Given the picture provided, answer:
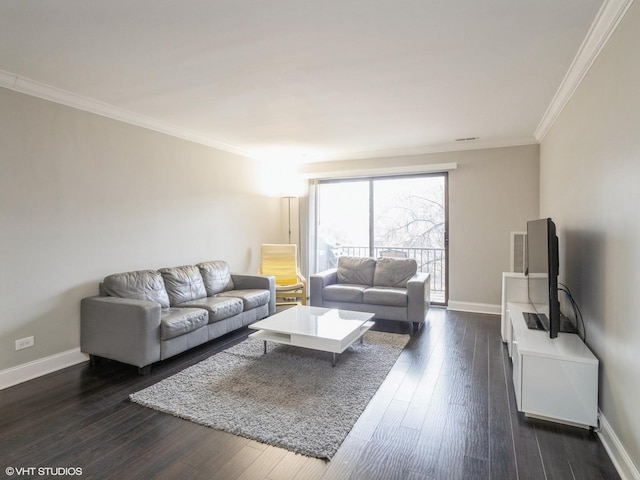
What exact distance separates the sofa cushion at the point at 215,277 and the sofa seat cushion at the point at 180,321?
2.53 ft

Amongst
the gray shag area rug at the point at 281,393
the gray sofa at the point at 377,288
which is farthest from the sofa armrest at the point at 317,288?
the gray shag area rug at the point at 281,393

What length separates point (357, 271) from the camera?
4.96m

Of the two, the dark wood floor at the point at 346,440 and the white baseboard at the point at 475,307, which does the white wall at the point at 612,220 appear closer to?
the dark wood floor at the point at 346,440

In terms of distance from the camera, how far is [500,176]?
16.0 ft

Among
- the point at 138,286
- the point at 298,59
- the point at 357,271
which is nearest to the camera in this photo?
the point at 298,59

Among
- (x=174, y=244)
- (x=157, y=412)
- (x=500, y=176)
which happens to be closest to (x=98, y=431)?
(x=157, y=412)

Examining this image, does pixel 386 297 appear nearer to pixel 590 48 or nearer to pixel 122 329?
pixel 122 329

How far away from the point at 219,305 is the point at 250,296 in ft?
1.84

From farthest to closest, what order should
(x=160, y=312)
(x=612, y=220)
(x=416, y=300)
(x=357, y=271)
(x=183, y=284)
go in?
1. (x=357, y=271)
2. (x=416, y=300)
3. (x=183, y=284)
4. (x=160, y=312)
5. (x=612, y=220)

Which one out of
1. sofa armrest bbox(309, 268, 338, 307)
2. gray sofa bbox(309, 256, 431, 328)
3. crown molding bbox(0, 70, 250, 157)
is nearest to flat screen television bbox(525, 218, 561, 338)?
gray sofa bbox(309, 256, 431, 328)

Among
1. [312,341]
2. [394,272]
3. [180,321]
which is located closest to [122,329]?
[180,321]

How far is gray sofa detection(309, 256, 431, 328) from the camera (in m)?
4.11

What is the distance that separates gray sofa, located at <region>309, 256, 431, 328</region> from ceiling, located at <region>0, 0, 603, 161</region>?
1.91 m

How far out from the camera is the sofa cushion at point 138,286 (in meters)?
3.30
